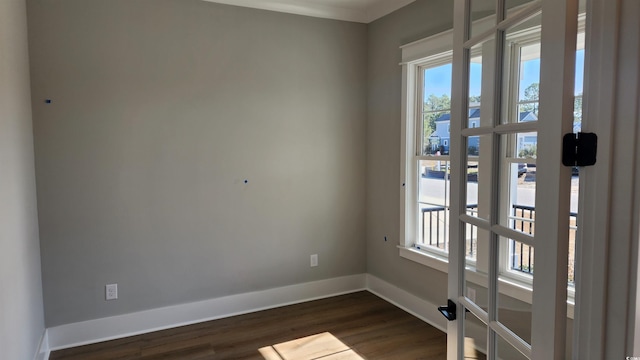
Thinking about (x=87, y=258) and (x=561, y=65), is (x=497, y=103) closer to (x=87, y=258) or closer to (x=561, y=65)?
(x=561, y=65)

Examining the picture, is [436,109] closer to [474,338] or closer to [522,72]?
[522,72]

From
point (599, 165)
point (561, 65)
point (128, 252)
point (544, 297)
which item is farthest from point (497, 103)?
point (128, 252)

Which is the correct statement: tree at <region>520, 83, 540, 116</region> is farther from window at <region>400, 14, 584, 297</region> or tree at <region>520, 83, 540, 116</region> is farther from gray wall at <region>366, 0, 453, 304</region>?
gray wall at <region>366, 0, 453, 304</region>

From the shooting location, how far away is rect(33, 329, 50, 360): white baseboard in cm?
257

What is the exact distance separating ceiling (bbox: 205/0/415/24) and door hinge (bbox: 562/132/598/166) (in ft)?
8.86

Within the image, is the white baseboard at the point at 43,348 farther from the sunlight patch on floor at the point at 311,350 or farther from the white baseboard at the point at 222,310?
the sunlight patch on floor at the point at 311,350

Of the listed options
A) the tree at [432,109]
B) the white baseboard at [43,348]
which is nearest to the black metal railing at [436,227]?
the tree at [432,109]

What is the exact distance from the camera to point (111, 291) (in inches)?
121

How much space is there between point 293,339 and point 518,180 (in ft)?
7.58

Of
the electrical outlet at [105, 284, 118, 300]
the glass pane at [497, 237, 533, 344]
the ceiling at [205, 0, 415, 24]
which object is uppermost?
the ceiling at [205, 0, 415, 24]

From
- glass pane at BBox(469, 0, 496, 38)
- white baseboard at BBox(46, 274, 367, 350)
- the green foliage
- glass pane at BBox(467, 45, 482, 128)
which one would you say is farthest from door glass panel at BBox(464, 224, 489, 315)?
white baseboard at BBox(46, 274, 367, 350)

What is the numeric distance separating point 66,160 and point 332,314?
7.93ft

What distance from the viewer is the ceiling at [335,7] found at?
3.41 meters

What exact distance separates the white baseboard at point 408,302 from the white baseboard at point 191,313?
6.5 inches
